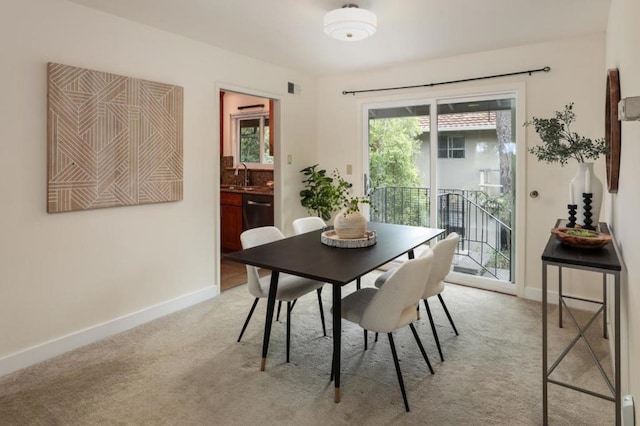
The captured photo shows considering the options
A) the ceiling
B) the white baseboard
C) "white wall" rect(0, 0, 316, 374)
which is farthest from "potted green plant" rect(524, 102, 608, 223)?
the white baseboard

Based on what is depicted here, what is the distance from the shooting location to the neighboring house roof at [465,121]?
3.86 m

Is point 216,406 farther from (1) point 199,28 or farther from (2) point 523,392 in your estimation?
(1) point 199,28

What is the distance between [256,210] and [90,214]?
7.84 feet

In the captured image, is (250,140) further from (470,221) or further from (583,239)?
(583,239)

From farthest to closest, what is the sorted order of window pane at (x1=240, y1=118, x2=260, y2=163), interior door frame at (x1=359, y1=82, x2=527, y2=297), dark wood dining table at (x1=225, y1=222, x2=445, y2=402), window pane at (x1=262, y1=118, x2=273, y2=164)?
window pane at (x1=240, y1=118, x2=260, y2=163) < window pane at (x1=262, y1=118, x2=273, y2=164) < interior door frame at (x1=359, y1=82, x2=527, y2=297) < dark wood dining table at (x1=225, y1=222, x2=445, y2=402)

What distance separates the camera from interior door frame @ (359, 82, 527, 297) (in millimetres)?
3607

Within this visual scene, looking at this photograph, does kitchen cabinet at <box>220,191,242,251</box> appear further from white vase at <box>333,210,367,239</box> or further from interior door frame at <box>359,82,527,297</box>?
white vase at <box>333,210,367,239</box>

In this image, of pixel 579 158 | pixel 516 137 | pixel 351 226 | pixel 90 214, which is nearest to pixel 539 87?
pixel 516 137

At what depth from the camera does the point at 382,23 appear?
298 centimetres

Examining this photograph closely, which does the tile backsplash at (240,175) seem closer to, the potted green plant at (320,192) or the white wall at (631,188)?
the potted green plant at (320,192)

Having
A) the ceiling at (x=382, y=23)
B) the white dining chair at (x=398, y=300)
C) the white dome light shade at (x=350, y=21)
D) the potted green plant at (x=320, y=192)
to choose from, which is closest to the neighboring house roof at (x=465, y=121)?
the ceiling at (x=382, y=23)

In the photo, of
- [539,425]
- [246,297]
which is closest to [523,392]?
[539,425]

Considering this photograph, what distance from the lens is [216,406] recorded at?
204 cm

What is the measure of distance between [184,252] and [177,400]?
158 cm
